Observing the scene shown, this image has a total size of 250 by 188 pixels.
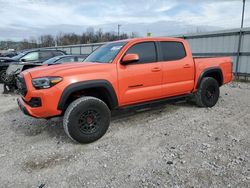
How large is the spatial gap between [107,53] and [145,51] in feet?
2.63

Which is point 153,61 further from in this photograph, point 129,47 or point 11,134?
point 11,134

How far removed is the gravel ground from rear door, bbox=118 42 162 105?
0.68 metres

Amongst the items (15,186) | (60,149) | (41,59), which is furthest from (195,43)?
(15,186)

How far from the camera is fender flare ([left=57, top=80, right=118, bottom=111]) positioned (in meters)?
4.09

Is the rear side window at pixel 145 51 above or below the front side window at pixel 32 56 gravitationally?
above

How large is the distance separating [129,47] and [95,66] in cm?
87

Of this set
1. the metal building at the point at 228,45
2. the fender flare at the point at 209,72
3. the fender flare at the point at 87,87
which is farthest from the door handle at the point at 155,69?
the metal building at the point at 228,45

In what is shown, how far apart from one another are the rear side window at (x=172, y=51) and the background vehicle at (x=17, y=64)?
5399 mm

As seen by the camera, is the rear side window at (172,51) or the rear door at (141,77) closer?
the rear door at (141,77)

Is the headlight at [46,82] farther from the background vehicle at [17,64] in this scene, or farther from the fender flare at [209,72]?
the background vehicle at [17,64]

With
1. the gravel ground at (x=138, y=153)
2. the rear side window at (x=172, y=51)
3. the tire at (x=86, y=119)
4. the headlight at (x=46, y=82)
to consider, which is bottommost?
the gravel ground at (x=138, y=153)

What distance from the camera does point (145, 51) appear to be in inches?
200

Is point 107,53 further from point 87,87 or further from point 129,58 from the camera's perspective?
point 87,87

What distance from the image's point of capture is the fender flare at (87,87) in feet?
13.4
